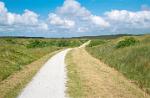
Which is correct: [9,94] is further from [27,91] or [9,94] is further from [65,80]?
[65,80]

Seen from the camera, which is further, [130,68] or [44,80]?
[130,68]

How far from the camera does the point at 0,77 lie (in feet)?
61.9

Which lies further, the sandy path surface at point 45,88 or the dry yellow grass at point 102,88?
the dry yellow grass at point 102,88

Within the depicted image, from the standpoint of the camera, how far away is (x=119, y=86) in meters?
15.3

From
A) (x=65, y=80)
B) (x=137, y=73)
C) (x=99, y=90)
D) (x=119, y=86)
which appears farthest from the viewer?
(x=137, y=73)

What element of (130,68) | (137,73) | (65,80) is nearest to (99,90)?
(65,80)

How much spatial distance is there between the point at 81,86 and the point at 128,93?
8.40 feet

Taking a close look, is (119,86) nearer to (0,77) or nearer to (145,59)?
(145,59)

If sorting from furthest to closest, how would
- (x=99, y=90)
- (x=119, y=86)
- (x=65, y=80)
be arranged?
(x=65, y=80) → (x=119, y=86) → (x=99, y=90)

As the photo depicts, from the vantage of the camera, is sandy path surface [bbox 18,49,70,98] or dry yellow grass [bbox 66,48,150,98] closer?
sandy path surface [bbox 18,49,70,98]

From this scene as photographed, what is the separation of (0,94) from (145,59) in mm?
11441

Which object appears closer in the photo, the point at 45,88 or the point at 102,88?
the point at 45,88

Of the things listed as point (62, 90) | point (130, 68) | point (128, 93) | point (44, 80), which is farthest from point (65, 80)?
A: point (130, 68)

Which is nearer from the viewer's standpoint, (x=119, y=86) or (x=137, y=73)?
(x=119, y=86)
